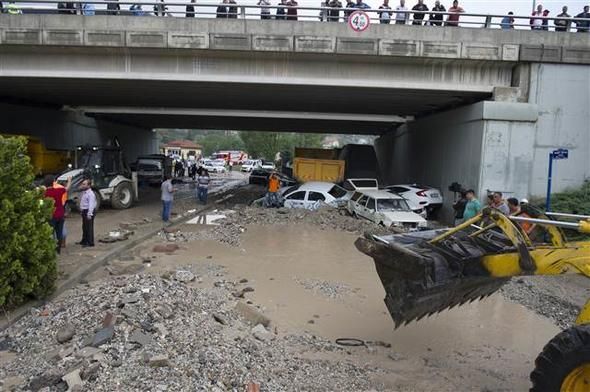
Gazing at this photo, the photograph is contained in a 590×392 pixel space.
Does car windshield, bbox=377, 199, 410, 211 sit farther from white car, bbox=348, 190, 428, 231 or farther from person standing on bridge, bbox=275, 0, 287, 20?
person standing on bridge, bbox=275, 0, 287, 20

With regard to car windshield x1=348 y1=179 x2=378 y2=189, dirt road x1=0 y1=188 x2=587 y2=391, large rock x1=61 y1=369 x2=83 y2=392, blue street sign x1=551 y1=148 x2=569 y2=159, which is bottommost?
dirt road x1=0 y1=188 x2=587 y2=391

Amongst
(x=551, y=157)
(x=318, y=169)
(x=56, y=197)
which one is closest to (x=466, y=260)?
(x=56, y=197)

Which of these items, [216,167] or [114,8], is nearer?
[114,8]

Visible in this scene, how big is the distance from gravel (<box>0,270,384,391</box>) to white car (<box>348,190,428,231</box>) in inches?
384

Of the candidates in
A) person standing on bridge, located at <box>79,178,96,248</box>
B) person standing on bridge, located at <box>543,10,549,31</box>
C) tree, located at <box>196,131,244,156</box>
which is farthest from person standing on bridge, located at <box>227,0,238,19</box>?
tree, located at <box>196,131,244,156</box>

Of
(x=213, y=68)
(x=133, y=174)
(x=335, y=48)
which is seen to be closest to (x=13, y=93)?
(x=133, y=174)

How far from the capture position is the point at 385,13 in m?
17.6

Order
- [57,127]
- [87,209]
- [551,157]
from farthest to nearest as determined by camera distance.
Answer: [57,127] → [551,157] → [87,209]

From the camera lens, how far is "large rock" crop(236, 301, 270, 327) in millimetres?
7395

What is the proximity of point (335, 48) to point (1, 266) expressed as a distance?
12.8 meters

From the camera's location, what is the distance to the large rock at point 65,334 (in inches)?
235

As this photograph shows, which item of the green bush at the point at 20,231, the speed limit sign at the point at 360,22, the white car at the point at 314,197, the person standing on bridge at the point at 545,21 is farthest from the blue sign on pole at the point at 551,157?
the green bush at the point at 20,231

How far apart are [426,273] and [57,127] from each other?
27157 mm

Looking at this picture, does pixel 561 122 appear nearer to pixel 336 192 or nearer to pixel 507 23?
pixel 507 23
